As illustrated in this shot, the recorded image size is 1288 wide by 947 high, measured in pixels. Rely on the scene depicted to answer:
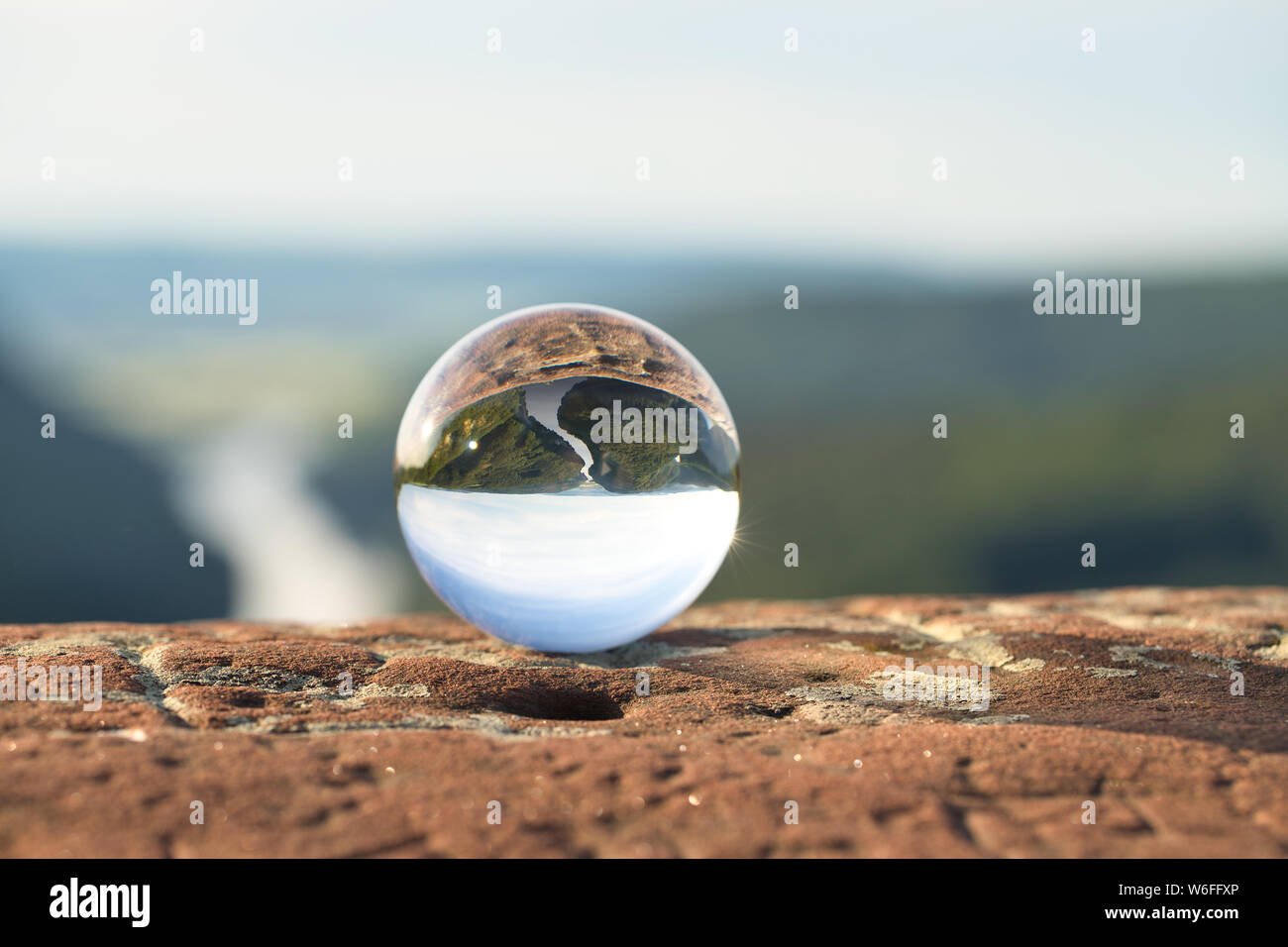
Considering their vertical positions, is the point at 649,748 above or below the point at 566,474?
below

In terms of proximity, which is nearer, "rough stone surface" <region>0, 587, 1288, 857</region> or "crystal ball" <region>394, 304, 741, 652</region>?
"rough stone surface" <region>0, 587, 1288, 857</region>

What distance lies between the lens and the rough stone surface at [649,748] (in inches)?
107

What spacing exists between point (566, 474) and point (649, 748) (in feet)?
4.68

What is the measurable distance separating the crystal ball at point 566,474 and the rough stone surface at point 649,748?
16.5 inches

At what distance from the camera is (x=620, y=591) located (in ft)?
15.1

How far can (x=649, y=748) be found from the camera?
135 inches

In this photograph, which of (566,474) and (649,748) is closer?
(649,748)

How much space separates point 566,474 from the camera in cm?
440

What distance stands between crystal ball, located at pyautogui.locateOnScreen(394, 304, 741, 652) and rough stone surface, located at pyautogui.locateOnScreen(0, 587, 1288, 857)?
1.37 feet

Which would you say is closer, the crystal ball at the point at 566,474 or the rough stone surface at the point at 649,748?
the rough stone surface at the point at 649,748

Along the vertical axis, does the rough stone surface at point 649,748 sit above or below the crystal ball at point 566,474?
below

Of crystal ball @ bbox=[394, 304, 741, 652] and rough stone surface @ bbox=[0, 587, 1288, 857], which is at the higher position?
crystal ball @ bbox=[394, 304, 741, 652]

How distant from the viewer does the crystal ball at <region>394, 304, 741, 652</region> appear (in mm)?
4418
